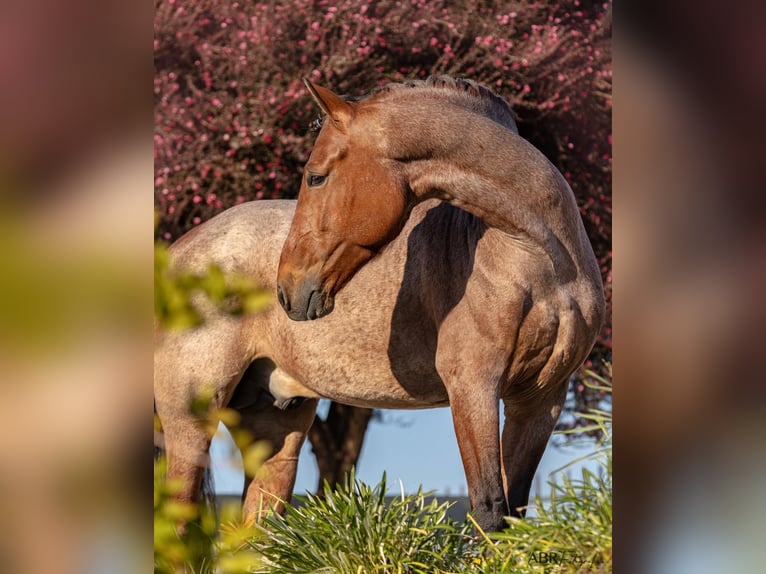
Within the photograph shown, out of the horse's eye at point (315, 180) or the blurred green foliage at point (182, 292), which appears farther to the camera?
the horse's eye at point (315, 180)

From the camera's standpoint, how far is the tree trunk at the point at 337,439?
405 cm

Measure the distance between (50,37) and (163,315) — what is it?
31 cm

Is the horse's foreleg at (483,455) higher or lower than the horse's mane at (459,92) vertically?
lower

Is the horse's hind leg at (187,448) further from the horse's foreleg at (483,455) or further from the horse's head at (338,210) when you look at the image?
the horse's foreleg at (483,455)

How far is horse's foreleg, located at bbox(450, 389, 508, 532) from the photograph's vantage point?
254cm

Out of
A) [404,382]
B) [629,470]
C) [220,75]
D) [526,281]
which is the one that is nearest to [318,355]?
[404,382]

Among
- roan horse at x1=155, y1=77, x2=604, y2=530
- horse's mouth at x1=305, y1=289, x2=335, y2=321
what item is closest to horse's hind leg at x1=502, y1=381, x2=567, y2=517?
roan horse at x1=155, y1=77, x2=604, y2=530

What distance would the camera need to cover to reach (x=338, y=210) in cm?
245

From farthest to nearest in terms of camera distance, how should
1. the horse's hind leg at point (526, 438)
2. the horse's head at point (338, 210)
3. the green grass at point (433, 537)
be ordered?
the horse's hind leg at point (526, 438) → the horse's head at point (338, 210) → the green grass at point (433, 537)

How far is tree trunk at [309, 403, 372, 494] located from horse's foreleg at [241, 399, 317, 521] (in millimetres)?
550

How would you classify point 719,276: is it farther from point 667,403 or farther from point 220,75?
point 220,75

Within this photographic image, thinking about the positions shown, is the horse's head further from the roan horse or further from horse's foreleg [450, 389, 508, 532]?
horse's foreleg [450, 389, 508, 532]

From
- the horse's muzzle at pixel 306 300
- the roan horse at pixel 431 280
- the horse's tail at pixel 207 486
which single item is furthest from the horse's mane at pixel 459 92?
the horse's tail at pixel 207 486

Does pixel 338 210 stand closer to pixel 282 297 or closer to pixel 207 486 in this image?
pixel 282 297
